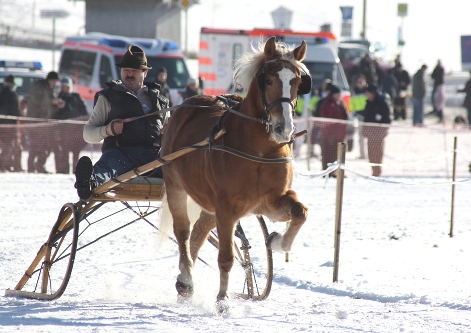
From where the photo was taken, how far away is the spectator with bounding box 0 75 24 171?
43.2 feet

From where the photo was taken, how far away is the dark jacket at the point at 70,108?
46.9ft

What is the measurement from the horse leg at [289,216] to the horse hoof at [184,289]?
926 millimetres

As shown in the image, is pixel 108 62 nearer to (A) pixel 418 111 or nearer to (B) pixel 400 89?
(A) pixel 418 111

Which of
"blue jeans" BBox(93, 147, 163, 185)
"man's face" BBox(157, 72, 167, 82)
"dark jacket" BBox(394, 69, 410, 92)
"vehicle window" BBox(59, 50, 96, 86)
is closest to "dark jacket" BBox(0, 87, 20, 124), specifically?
"man's face" BBox(157, 72, 167, 82)

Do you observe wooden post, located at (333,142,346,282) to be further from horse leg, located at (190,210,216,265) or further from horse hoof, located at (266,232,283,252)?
horse hoof, located at (266,232,283,252)

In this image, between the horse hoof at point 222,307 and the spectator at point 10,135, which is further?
the spectator at point 10,135

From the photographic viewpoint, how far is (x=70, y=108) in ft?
47.0

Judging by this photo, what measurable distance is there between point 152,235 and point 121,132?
2902 mm

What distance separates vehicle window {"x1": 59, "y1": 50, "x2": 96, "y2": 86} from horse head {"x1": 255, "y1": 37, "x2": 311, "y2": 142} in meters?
14.5

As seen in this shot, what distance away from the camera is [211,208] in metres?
5.99

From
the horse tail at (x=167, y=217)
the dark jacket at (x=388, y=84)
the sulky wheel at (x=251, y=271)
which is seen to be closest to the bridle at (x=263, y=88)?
the sulky wheel at (x=251, y=271)

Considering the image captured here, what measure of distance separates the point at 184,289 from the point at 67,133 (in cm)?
789

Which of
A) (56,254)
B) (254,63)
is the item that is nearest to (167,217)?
(56,254)

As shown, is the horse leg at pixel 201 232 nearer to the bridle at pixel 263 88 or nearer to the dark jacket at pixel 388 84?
the bridle at pixel 263 88
